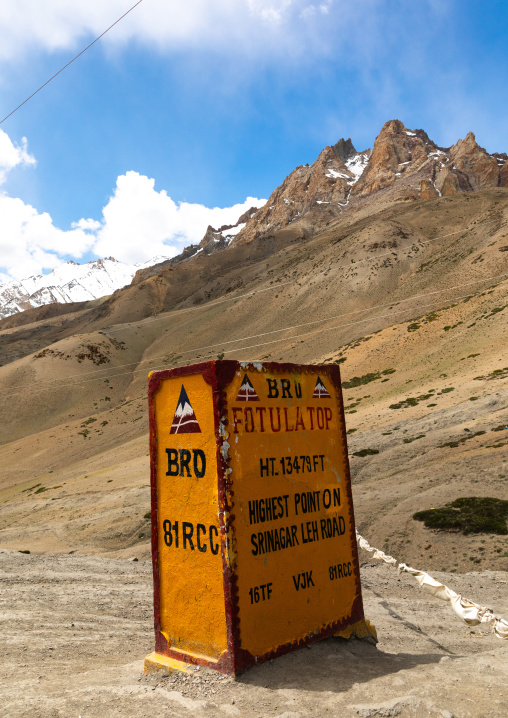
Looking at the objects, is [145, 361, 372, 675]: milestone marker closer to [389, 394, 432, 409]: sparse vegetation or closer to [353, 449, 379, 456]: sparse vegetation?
[353, 449, 379, 456]: sparse vegetation

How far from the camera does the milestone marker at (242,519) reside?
575 centimetres

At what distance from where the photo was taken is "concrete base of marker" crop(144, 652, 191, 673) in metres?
5.82

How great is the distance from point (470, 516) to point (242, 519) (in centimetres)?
1340

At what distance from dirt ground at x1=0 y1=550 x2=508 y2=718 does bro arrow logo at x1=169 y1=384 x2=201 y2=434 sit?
8.65 feet

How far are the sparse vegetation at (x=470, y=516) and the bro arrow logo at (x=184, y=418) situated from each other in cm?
1311

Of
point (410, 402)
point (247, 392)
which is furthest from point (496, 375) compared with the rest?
point (247, 392)

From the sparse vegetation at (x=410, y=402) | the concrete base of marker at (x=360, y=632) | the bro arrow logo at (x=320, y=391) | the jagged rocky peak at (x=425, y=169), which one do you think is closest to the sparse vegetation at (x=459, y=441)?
the sparse vegetation at (x=410, y=402)

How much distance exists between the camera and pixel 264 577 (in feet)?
19.6

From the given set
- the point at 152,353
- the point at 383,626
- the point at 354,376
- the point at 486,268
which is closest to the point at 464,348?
the point at 354,376

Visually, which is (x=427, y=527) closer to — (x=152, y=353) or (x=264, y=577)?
(x=264, y=577)

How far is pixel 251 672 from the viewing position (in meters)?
5.66

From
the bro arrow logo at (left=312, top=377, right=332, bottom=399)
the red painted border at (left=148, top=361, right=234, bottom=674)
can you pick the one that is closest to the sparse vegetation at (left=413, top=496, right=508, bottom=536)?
the bro arrow logo at (left=312, top=377, right=332, bottom=399)

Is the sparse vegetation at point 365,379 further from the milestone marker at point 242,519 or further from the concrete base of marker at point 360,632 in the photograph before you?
the milestone marker at point 242,519

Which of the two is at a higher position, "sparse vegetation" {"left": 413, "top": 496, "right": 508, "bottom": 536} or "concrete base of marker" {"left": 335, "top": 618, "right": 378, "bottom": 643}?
"concrete base of marker" {"left": 335, "top": 618, "right": 378, "bottom": 643}
